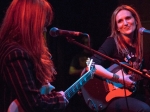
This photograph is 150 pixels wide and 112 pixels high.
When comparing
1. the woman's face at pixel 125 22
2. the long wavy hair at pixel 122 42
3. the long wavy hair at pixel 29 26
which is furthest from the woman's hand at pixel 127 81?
the long wavy hair at pixel 29 26

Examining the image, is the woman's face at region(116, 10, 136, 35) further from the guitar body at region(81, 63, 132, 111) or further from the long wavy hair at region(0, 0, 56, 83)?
the long wavy hair at region(0, 0, 56, 83)

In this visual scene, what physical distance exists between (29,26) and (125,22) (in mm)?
1647

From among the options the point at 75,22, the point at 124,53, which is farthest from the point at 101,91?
the point at 75,22

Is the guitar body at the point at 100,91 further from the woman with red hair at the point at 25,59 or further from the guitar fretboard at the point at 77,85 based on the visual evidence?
the woman with red hair at the point at 25,59

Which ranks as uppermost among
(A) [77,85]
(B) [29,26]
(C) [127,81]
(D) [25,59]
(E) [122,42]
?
(B) [29,26]

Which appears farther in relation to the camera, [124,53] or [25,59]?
[124,53]

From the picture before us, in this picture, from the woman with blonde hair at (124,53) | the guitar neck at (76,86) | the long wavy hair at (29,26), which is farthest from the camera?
the woman with blonde hair at (124,53)

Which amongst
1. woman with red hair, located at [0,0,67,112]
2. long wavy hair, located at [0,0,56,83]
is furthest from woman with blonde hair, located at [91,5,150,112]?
long wavy hair, located at [0,0,56,83]

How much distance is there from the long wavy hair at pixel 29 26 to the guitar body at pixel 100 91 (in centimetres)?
126

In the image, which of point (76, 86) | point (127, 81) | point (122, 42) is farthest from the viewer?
point (122, 42)

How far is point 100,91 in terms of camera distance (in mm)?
3133

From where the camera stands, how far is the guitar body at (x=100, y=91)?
3.10 m

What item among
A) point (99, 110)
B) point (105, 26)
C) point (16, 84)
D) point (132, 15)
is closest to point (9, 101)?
point (16, 84)

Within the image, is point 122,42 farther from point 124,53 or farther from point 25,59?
point 25,59
